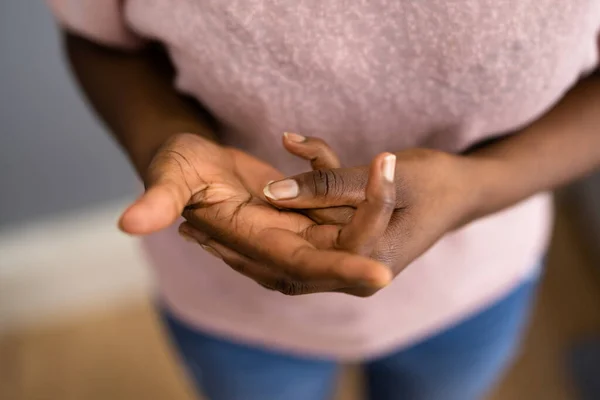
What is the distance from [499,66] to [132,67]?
28cm

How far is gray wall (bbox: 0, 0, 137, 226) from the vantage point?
831 millimetres

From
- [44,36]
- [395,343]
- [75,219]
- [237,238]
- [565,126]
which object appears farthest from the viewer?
[75,219]

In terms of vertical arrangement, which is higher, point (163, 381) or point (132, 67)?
point (132, 67)

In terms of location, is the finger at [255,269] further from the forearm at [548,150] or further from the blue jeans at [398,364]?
the blue jeans at [398,364]

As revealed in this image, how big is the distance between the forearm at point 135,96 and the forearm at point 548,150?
0.65 ft

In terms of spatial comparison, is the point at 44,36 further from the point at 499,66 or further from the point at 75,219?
the point at 499,66

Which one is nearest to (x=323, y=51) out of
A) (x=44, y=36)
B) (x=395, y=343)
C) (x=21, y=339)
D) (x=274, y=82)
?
(x=274, y=82)

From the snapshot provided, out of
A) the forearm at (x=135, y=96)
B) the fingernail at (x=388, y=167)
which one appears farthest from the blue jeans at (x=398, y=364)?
the fingernail at (x=388, y=167)

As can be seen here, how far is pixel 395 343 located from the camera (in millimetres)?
570

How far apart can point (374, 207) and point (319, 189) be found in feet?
0.14

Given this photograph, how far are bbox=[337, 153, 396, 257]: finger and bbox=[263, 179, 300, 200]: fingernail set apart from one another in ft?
0.12

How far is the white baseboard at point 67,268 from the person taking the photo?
1099mm

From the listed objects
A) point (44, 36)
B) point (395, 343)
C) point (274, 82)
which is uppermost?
point (274, 82)

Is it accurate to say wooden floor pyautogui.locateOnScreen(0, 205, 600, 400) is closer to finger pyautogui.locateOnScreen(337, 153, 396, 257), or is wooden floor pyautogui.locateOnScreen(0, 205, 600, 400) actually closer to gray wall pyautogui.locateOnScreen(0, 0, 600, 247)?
gray wall pyautogui.locateOnScreen(0, 0, 600, 247)
